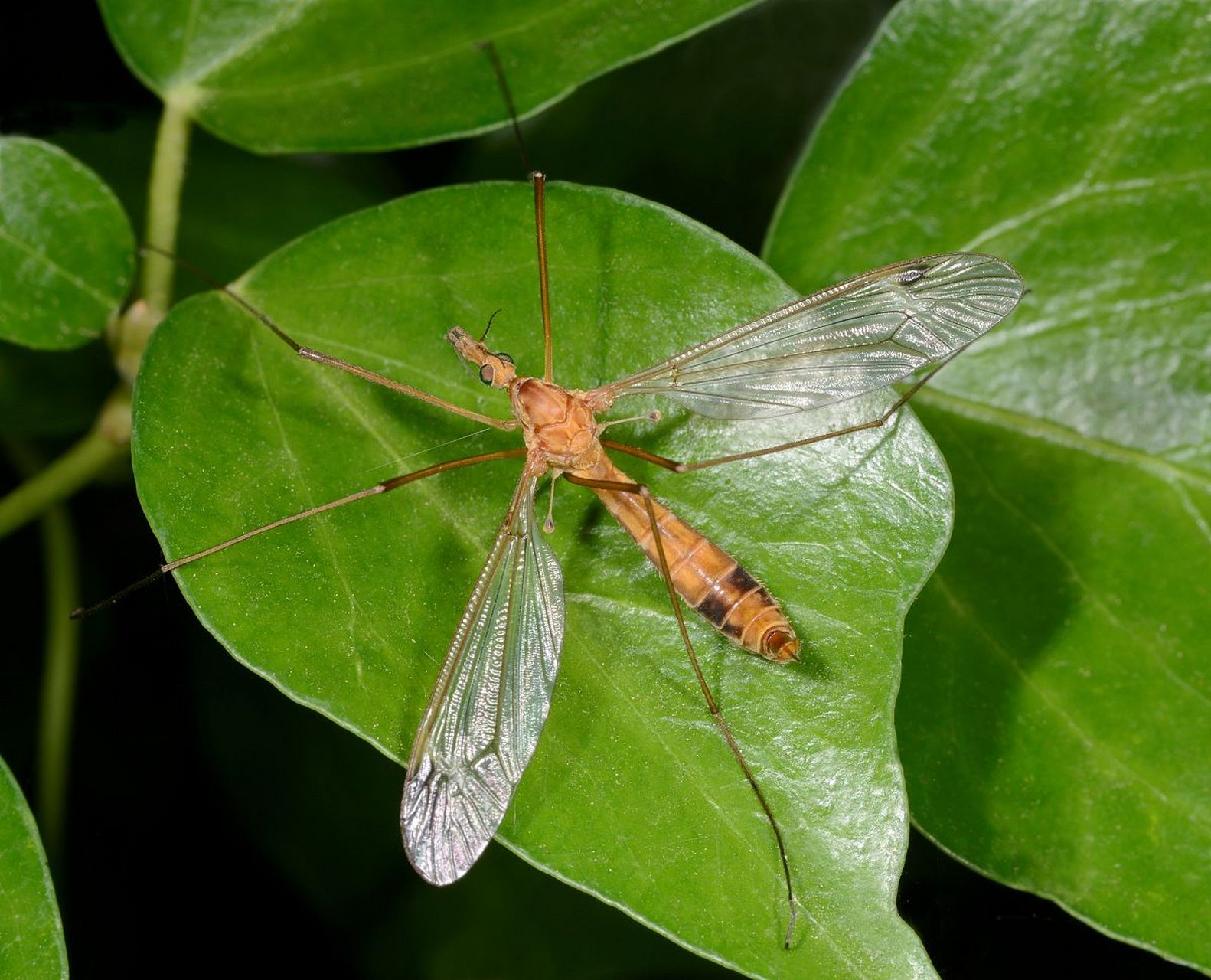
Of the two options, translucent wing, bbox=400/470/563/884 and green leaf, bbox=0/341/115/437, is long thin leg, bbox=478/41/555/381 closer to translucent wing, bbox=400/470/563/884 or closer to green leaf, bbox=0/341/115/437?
translucent wing, bbox=400/470/563/884

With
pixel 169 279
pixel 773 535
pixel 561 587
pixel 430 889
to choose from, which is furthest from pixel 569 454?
pixel 430 889

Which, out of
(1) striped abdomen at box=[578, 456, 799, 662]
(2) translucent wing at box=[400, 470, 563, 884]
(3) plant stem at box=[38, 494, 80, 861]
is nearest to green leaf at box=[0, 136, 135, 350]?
(3) plant stem at box=[38, 494, 80, 861]

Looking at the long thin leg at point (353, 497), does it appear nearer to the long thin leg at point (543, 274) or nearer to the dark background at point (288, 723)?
the long thin leg at point (543, 274)

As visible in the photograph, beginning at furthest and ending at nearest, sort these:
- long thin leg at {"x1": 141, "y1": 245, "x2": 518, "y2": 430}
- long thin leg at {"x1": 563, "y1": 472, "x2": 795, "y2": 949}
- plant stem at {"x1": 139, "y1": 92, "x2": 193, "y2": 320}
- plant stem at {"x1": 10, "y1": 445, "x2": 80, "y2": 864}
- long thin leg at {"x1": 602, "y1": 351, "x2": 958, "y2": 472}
Result: plant stem at {"x1": 10, "y1": 445, "x2": 80, "y2": 864} < plant stem at {"x1": 139, "y1": 92, "x2": 193, "y2": 320} < long thin leg at {"x1": 141, "y1": 245, "x2": 518, "y2": 430} < long thin leg at {"x1": 602, "y1": 351, "x2": 958, "y2": 472} < long thin leg at {"x1": 563, "y1": 472, "x2": 795, "y2": 949}

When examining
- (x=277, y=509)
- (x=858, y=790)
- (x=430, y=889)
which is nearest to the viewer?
(x=858, y=790)

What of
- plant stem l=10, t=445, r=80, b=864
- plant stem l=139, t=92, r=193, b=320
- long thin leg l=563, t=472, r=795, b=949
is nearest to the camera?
long thin leg l=563, t=472, r=795, b=949

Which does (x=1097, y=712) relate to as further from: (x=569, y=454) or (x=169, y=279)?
(x=169, y=279)

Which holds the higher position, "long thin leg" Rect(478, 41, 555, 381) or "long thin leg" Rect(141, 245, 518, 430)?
"long thin leg" Rect(478, 41, 555, 381)

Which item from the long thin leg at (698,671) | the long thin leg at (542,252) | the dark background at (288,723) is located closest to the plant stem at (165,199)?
the dark background at (288,723)
